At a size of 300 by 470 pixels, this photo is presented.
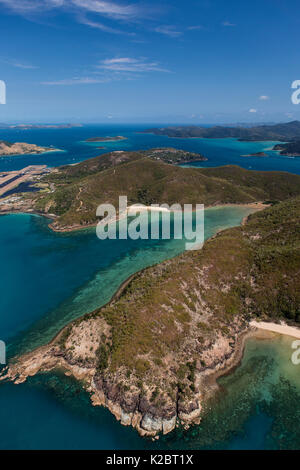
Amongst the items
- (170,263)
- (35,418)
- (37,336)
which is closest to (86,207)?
(170,263)

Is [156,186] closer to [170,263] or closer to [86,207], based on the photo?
[86,207]

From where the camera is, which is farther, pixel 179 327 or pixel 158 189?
pixel 158 189

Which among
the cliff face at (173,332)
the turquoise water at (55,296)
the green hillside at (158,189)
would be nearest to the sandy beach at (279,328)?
the cliff face at (173,332)

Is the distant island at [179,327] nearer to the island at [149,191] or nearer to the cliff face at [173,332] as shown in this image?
the cliff face at [173,332]

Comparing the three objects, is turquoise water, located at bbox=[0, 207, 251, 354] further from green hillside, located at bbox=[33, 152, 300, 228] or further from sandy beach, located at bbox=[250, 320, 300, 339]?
sandy beach, located at bbox=[250, 320, 300, 339]

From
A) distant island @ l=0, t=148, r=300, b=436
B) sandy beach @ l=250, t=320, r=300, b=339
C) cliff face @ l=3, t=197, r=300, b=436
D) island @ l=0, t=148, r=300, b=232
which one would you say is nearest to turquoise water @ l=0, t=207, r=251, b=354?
distant island @ l=0, t=148, r=300, b=436

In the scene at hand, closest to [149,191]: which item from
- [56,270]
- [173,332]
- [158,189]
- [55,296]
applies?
[158,189]

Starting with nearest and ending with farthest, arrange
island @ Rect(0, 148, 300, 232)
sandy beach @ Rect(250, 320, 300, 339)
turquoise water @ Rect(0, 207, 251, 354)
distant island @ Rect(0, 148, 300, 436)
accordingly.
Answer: distant island @ Rect(0, 148, 300, 436), sandy beach @ Rect(250, 320, 300, 339), turquoise water @ Rect(0, 207, 251, 354), island @ Rect(0, 148, 300, 232)

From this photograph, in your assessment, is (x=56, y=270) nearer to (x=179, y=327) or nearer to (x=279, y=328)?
(x=179, y=327)
